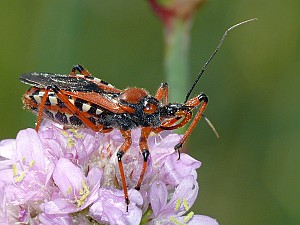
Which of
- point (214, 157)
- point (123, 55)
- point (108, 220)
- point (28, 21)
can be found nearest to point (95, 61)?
point (123, 55)

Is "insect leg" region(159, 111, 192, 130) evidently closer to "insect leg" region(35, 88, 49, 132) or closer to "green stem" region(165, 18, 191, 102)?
"insect leg" region(35, 88, 49, 132)

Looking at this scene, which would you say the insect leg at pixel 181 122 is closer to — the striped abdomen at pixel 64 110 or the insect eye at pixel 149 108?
the insect eye at pixel 149 108

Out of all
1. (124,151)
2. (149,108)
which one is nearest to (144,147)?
(124,151)

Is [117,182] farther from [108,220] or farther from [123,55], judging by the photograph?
[123,55]

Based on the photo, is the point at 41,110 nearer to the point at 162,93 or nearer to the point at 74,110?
the point at 74,110

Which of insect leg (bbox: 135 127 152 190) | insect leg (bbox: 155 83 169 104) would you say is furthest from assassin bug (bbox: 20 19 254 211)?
insect leg (bbox: 155 83 169 104)

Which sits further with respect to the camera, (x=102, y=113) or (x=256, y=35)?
(x=256, y=35)

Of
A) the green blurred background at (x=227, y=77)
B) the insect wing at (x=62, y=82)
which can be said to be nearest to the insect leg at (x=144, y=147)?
the insect wing at (x=62, y=82)
